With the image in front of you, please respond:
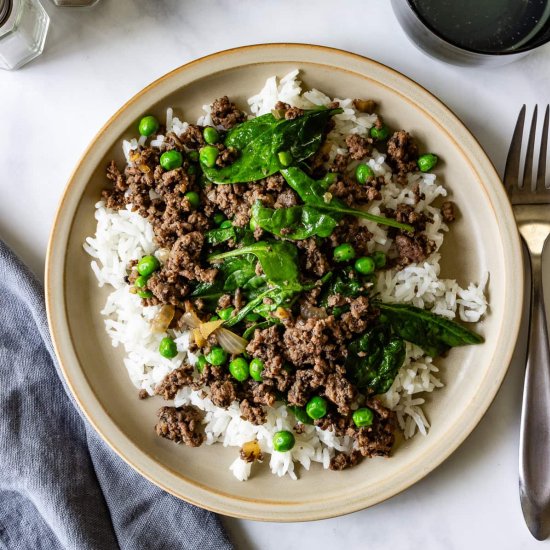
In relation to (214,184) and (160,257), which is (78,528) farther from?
(214,184)

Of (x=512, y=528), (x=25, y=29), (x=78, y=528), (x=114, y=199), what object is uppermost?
(x=25, y=29)

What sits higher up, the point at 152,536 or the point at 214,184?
the point at 214,184

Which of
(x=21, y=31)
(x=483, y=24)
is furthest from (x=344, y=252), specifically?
(x=21, y=31)

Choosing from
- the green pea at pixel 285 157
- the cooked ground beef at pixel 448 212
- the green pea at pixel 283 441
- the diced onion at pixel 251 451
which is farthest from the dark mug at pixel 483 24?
the diced onion at pixel 251 451

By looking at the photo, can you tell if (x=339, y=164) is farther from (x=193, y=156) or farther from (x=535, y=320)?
(x=535, y=320)

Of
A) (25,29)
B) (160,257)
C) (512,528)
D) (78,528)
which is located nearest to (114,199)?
(160,257)

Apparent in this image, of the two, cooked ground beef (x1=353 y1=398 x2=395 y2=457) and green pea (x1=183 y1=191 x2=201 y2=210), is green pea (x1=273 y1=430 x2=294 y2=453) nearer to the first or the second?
cooked ground beef (x1=353 y1=398 x2=395 y2=457)
